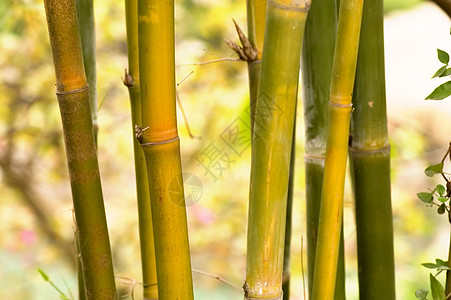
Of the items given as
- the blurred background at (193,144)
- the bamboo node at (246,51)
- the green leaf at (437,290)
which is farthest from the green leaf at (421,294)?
the blurred background at (193,144)

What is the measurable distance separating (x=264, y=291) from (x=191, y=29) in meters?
1.67

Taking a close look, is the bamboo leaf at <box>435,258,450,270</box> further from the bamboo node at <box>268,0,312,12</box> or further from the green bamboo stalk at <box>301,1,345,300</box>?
the bamboo node at <box>268,0,312,12</box>

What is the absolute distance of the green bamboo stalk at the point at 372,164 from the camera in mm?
610

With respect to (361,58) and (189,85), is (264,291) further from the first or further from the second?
(189,85)

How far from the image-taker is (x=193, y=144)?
198 centimetres

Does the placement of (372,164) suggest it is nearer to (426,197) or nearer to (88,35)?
(426,197)

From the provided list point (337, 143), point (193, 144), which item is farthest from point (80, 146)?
point (193, 144)

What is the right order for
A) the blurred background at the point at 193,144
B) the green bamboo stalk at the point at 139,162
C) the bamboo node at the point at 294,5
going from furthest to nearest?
the blurred background at the point at 193,144
the green bamboo stalk at the point at 139,162
the bamboo node at the point at 294,5

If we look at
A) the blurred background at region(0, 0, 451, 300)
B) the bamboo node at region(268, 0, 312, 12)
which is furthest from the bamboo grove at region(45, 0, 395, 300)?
the blurred background at region(0, 0, 451, 300)

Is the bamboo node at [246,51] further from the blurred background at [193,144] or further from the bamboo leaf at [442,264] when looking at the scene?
the blurred background at [193,144]

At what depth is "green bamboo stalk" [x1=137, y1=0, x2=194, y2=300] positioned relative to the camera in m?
0.44

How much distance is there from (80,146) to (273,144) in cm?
20

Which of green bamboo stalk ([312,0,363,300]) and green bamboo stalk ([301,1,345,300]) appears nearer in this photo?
green bamboo stalk ([312,0,363,300])

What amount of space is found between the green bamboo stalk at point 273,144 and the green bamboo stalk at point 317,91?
0.13m
